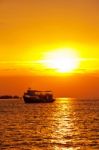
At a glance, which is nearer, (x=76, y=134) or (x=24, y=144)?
(x=24, y=144)

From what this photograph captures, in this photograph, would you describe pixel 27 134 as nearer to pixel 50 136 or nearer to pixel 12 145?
pixel 50 136

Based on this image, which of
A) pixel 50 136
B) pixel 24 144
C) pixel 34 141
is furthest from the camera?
pixel 50 136

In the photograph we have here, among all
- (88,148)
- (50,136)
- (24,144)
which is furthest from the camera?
(50,136)

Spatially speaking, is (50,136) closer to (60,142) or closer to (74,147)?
(60,142)

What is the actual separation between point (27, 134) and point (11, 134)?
8.02 ft

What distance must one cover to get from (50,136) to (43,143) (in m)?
10.1

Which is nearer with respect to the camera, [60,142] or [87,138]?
[60,142]

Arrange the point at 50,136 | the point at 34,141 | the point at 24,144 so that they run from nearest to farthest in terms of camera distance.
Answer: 1. the point at 24,144
2. the point at 34,141
3. the point at 50,136

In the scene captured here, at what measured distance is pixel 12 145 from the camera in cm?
6100

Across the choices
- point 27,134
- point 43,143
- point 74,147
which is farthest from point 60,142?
point 27,134

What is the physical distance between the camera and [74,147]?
193 feet

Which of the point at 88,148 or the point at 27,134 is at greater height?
the point at 27,134

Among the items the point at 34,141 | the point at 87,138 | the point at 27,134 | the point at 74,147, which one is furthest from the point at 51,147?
the point at 27,134

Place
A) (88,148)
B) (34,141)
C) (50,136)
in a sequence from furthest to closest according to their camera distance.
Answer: (50,136) < (34,141) < (88,148)
